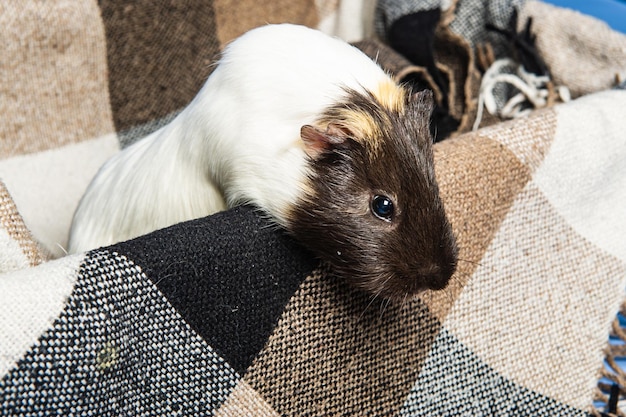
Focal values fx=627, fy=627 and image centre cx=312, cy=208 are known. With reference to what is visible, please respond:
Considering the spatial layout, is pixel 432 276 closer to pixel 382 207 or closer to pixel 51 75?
pixel 382 207

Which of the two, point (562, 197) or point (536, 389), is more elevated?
point (562, 197)

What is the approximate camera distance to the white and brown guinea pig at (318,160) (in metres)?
0.71

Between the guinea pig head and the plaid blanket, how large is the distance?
61mm

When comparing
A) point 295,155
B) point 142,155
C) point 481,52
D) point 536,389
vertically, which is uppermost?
point 295,155

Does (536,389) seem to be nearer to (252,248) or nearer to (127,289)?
(252,248)

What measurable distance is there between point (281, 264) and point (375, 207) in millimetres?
128

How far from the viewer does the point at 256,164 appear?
0.78 meters

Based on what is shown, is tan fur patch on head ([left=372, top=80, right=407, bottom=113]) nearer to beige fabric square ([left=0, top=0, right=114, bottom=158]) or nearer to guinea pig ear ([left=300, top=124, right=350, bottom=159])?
guinea pig ear ([left=300, top=124, right=350, bottom=159])

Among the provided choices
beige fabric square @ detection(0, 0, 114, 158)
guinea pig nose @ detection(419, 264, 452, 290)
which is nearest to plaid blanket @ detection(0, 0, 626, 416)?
beige fabric square @ detection(0, 0, 114, 158)

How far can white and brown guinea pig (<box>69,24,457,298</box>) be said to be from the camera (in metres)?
0.71

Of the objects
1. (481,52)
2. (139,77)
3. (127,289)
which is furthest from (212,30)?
(127,289)

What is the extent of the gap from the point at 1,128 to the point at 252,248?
2.54 ft

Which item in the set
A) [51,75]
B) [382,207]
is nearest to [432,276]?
[382,207]

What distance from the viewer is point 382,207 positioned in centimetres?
70
